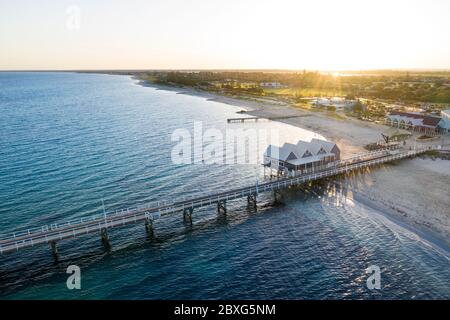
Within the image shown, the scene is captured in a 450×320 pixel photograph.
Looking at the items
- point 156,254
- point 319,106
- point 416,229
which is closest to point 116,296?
point 156,254

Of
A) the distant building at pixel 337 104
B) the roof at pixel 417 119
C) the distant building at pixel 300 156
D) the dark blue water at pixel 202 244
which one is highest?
the distant building at pixel 337 104

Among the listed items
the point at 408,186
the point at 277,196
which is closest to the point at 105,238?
the point at 277,196

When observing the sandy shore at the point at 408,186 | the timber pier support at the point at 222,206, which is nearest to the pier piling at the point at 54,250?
the timber pier support at the point at 222,206

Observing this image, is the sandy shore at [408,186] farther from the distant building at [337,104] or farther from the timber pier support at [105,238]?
the distant building at [337,104]

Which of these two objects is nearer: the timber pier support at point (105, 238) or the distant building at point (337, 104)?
the timber pier support at point (105, 238)

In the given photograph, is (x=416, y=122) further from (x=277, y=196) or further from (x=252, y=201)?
(x=252, y=201)

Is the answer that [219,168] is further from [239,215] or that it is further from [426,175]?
[426,175]
